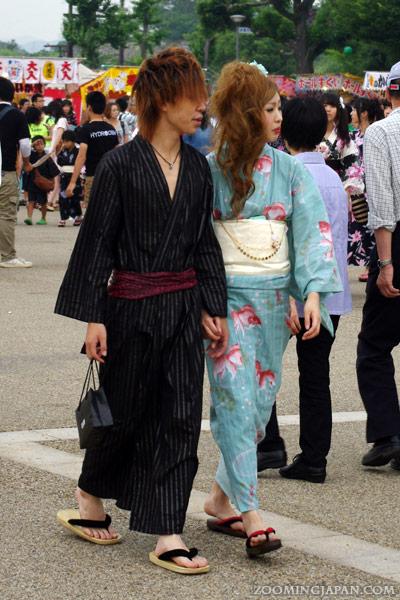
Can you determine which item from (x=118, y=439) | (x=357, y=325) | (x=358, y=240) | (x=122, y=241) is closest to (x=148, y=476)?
(x=118, y=439)

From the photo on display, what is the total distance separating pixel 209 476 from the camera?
5.59 meters

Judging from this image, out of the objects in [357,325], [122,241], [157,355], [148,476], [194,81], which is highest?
[194,81]

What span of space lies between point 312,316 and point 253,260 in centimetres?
27

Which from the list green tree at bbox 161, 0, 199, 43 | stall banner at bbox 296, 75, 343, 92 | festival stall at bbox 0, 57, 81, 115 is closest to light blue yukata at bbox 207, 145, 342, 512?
stall banner at bbox 296, 75, 343, 92

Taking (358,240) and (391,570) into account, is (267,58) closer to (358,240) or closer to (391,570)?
(358,240)

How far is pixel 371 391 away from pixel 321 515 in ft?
3.48

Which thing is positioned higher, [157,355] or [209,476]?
[157,355]

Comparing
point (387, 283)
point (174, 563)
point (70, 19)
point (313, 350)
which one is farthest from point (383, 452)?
point (70, 19)

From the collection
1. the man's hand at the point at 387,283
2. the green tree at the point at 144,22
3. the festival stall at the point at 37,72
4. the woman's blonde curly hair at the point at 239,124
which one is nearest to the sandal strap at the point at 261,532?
the woman's blonde curly hair at the point at 239,124

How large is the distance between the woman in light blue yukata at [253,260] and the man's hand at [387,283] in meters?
1.09

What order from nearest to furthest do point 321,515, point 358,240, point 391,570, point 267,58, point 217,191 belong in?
point 391,570 < point 217,191 < point 321,515 < point 358,240 < point 267,58

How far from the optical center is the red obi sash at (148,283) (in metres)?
4.30

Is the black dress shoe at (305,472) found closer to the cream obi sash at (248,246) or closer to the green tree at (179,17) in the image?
the cream obi sash at (248,246)

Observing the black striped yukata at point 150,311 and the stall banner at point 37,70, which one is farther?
the stall banner at point 37,70
